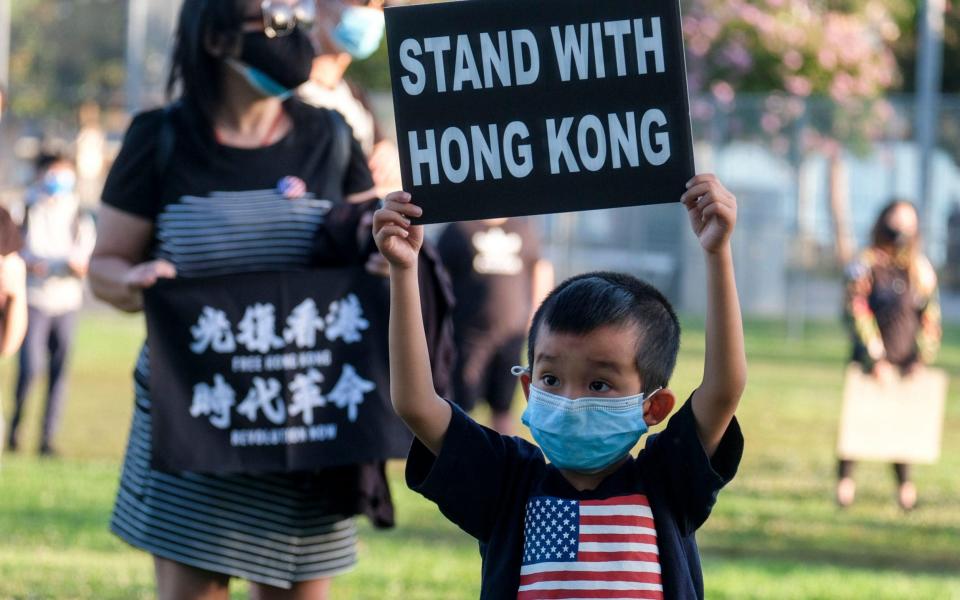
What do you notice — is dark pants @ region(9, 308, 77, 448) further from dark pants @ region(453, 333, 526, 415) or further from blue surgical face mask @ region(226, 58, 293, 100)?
blue surgical face mask @ region(226, 58, 293, 100)

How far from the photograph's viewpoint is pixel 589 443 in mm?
3096

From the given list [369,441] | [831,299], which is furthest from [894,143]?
[369,441]

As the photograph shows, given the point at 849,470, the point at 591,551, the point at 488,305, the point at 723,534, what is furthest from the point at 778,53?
the point at 591,551

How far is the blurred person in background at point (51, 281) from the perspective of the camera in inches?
451

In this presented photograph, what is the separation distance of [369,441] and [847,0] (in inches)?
1101

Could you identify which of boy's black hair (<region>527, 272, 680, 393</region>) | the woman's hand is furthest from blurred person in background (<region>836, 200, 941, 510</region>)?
boy's black hair (<region>527, 272, 680, 393</region>)

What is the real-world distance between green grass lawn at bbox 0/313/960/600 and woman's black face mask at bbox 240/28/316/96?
121 inches

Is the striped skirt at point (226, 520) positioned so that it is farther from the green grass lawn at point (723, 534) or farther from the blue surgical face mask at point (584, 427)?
the green grass lawn at point (723, 534)

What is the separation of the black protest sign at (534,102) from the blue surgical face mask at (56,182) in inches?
354

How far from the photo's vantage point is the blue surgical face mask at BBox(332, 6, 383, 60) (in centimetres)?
467

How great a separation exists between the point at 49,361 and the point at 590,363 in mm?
9107

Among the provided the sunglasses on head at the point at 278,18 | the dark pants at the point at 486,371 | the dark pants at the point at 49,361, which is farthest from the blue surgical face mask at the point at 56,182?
the sunglasses on head at the point at 278,18

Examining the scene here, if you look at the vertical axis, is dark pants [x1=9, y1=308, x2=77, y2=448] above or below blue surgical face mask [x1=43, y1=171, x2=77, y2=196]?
below

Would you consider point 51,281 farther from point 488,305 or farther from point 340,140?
point 340,140
